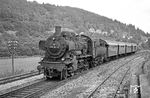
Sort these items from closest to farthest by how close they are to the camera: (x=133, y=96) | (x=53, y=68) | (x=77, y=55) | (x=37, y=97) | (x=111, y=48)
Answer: (x=133, y=96) → (x=37, y=97) → (x=53, y=68) → (x=77, y=55) → (x=111, y=48)

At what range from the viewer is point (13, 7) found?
9644 centimetres

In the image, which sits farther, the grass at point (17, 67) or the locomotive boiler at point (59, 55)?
the grass at point (17, 67)

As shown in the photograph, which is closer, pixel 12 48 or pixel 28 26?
pixel 12 48

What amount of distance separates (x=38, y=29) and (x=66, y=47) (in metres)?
62.2

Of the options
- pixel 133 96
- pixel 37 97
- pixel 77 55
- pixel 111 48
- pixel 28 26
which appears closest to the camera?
pixel 133 96

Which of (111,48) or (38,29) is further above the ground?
(38,29)

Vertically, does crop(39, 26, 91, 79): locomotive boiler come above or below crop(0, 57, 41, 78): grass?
above

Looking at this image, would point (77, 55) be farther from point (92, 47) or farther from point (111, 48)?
point (111, 48)

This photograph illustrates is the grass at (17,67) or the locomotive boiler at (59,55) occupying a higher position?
the locomotive boiler at (59,55)

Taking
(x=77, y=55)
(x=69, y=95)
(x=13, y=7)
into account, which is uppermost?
(x=13, y=7)

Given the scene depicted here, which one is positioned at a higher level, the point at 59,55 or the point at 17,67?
the point at 59,55

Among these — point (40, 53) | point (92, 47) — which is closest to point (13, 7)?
point (40, 53)

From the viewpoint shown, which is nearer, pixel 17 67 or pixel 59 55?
pixel 59 55

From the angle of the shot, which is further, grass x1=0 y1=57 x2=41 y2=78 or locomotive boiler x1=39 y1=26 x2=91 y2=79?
grass x1=0 y1=57 x2=41 y2=78
